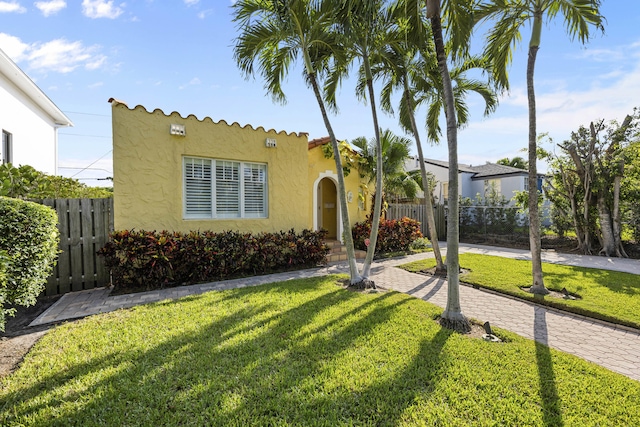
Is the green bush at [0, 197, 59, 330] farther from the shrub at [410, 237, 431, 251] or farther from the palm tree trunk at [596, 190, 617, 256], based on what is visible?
the palm tree trunk at [596, 190, 617, 256]

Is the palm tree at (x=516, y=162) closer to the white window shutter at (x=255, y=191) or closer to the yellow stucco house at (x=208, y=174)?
the yellow stucco house at (x=208, y=174)

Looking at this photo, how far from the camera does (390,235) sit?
12328mm

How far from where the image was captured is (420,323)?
4887 millimetres

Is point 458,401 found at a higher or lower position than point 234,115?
lower

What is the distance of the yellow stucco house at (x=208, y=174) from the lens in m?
7.63

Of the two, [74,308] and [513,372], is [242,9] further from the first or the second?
[513,372]

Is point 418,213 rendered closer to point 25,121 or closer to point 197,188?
point 197,188

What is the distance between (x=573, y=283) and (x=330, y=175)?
822cm

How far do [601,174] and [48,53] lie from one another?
22.0 metres

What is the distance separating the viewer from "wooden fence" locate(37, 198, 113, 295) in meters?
6.71

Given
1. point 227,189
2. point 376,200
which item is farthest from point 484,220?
point 227,189

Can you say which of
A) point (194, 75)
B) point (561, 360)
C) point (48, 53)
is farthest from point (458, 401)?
point (48, 53)

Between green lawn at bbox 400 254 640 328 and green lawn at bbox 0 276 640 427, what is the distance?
8.03ft

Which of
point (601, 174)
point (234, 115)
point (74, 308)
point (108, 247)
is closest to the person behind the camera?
point (74, 308)
